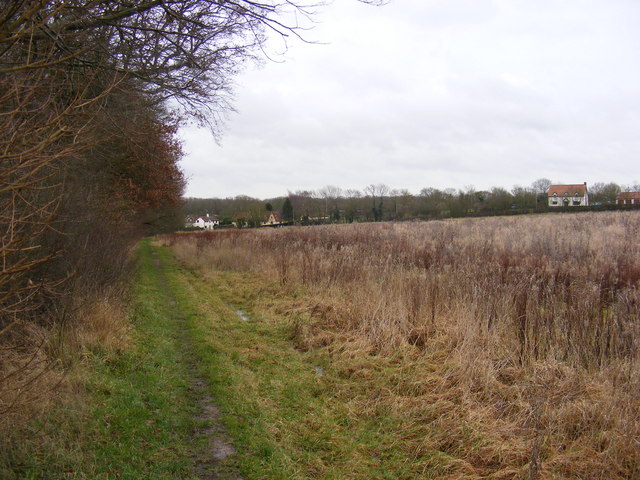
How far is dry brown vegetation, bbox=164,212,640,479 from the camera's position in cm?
371

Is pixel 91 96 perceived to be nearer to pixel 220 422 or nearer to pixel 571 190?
pixel 220 422

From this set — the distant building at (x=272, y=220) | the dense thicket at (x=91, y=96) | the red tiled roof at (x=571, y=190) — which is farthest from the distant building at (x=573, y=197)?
the dense thicket at (x=91, y=96)

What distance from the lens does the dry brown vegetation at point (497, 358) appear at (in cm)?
371

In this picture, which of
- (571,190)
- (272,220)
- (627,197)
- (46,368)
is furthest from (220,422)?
(571,190)

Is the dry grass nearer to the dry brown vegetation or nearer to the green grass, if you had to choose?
the green grass

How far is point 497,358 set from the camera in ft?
17.9

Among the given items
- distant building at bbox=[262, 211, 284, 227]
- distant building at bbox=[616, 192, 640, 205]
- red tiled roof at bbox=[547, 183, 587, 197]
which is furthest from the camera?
red tiled roof at bbox=[547, 183, 587, 197]

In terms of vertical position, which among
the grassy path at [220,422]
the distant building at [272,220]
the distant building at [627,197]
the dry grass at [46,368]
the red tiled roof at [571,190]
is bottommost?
the grassy path at [220,422]

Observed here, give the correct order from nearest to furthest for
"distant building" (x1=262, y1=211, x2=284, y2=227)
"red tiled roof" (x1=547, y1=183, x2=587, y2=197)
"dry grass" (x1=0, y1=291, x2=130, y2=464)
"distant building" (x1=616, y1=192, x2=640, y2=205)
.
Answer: "dry grass" (x1=0, y1=291, x2=130, y2=464)
"distant building" (x1=616, y1=192, x2=640, y2=205)
"distant building" (x1=262, y1=211, x2=284, y2=227)
"red tiled roof" (x1=547, y1=183, x2=587, y2=197)

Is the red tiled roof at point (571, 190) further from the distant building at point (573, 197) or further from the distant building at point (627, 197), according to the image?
the distant building at point (627, 197)

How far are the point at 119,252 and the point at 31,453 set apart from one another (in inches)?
271

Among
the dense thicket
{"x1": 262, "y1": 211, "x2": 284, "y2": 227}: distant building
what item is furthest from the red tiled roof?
the dense thicket

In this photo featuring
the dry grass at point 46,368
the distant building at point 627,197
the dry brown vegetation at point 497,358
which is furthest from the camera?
the distant building at point 627,197

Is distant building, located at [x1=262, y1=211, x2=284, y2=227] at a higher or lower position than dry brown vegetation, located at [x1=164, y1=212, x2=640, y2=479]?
higher
